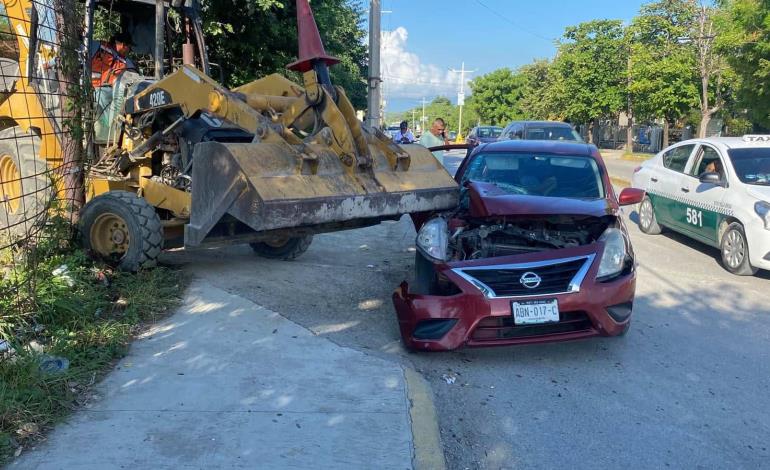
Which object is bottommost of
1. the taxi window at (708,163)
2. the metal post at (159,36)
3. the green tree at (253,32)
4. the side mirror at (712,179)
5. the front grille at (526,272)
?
the front grille at (526,272)

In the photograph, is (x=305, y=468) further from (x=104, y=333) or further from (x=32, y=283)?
(x=32, y=283)

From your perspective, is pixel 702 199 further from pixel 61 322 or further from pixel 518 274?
pixel 61 322

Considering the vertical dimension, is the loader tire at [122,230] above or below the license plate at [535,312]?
above

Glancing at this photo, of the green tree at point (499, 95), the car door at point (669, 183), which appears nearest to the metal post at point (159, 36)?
the car door at point (669, 183)

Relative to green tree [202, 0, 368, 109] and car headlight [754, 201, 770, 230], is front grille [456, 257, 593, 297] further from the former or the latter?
green tree [202, 0, 368, 109]

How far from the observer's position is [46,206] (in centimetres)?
592

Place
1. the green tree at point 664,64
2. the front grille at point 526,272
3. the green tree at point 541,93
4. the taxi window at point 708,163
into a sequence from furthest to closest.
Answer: the green tree at point 541,93 < the green tree at point 664,64 < the taxi window at point 708,163 < the front grille at point 526,272

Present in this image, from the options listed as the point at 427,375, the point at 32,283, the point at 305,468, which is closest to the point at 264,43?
the point at 32,283

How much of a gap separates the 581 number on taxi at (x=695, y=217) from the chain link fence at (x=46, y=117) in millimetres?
7832

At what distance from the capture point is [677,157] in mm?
10164

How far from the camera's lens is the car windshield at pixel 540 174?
6.55 metres

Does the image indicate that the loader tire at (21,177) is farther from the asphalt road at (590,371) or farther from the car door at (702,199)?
the car door at (702,199)

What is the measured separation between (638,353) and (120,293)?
4626 mm

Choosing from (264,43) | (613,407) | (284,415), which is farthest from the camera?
(264,43)
